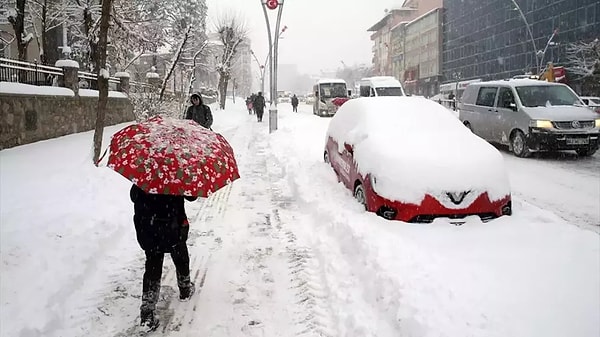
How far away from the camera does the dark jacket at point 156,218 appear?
3.51 metres

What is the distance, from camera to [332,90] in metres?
33.0

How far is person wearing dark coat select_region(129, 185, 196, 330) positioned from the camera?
11.5ft

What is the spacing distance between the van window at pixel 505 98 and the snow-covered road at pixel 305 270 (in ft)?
16.4

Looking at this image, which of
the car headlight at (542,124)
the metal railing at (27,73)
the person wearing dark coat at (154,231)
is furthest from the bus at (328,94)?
the person wearing dark coat at (154,231)

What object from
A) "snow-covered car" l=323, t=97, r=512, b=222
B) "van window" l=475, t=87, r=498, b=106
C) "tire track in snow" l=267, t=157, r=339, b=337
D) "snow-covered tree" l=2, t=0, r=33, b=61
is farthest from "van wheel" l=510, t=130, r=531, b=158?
"snow-covered tree" l=2, t=0, r=33, b=61

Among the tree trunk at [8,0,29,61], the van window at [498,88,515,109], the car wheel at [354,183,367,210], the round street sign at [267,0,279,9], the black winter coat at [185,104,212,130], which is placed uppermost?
the round street sign at [267,0,279,9]

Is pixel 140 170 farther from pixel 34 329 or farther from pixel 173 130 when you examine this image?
pixel 34 329

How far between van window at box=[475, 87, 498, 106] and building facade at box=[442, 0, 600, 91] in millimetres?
24976

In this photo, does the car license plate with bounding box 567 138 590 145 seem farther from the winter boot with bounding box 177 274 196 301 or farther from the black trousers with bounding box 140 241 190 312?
the black trousers with bounding box 140 241 190 312

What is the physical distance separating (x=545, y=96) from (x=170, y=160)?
11.2 metres

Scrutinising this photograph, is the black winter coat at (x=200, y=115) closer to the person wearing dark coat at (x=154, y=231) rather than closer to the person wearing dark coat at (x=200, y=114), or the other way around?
the person wearing dark coat at (x=200, y=114)

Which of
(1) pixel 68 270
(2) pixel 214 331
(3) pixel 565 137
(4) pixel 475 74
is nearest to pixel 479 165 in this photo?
(2) pixel 214 331

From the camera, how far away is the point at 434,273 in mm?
Answer: 4086

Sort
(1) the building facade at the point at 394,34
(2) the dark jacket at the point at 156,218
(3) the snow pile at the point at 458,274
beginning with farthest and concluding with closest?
(1) the building facade at the point at 394,34 < (2) the dark jacket at the point at 156,218 < (3) the snow pile at the point at 458,274
